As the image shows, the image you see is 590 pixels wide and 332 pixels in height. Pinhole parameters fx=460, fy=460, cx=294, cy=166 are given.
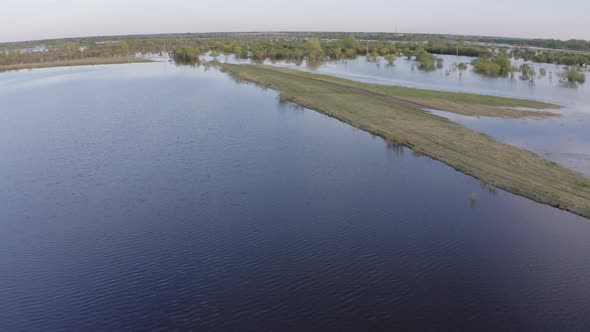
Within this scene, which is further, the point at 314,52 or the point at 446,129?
the point at 314,52

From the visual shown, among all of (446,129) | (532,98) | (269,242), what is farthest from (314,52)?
(269,242)

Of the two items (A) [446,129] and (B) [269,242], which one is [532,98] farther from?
(B) [269,242]

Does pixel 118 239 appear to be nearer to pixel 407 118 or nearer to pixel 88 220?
pixel 88 220

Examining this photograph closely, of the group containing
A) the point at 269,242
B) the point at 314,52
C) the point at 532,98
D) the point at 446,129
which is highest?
the point at 314,52

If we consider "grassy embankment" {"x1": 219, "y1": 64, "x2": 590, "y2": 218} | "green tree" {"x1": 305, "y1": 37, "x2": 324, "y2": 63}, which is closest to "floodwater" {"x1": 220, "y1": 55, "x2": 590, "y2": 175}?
"grassy embankment" {"x1": 219, "y1": 64, "x2": 590, "y2": 218}

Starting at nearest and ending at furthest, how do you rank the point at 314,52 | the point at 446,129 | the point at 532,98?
the point at 446,129
the point at 532,98
the point at 314,52

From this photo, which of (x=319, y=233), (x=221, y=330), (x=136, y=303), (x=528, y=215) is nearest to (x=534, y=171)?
(x=528, y=215)

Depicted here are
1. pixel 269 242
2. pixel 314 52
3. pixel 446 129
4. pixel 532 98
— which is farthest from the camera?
pixel 314 52

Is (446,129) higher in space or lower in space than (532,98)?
lower
